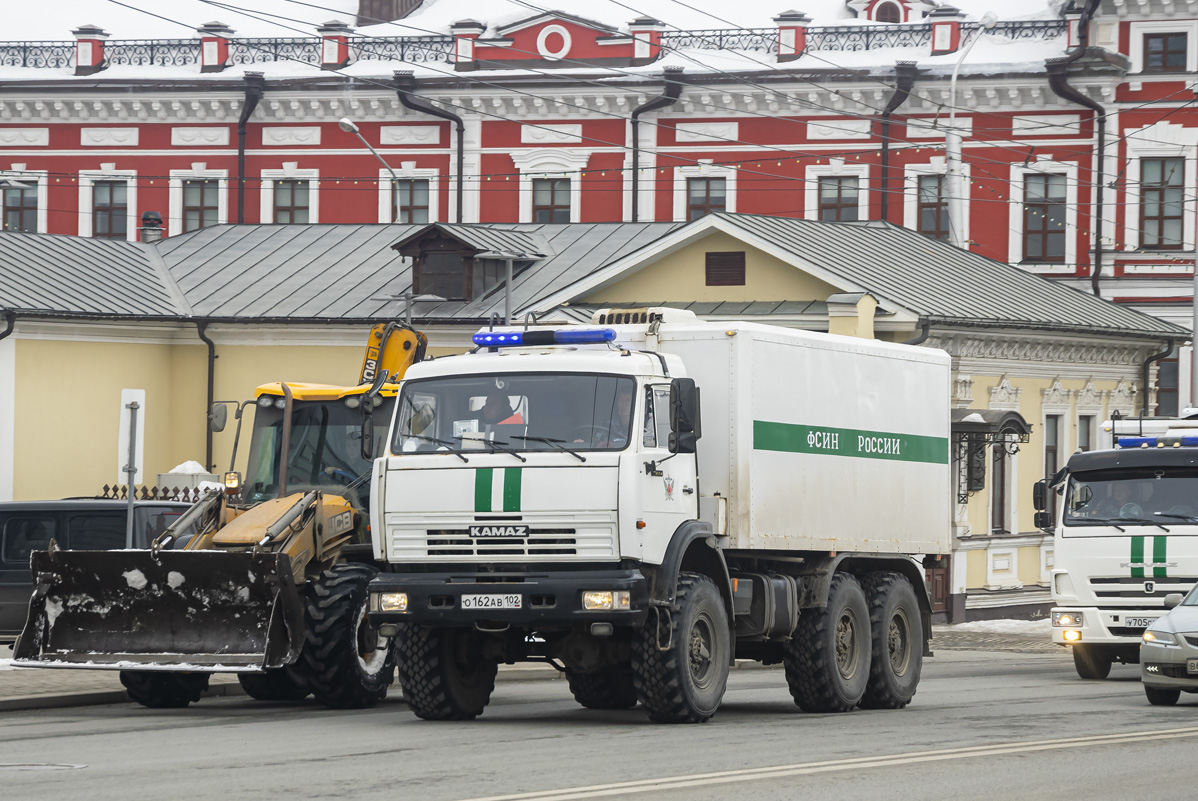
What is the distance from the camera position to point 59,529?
23391mm

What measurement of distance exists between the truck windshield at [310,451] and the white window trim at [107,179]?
35241 mm

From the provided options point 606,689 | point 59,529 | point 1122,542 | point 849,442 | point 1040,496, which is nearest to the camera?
point 849,442

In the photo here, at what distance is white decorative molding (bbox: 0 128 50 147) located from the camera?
172 feet

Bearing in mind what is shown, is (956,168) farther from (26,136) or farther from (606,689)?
(606,689)

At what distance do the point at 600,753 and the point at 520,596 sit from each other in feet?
6.25

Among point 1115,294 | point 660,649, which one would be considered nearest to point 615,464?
point 660,649

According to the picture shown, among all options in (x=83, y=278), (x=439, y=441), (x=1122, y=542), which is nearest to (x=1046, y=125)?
(x=83, y=278)

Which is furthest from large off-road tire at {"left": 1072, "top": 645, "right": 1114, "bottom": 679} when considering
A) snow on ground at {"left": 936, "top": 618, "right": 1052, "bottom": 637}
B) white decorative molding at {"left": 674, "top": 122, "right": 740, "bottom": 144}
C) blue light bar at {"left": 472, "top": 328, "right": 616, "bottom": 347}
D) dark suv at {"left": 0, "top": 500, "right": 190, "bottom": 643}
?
white decorative molding at {"left": 674, "top": 122, "right": 740, "bottom": 144}

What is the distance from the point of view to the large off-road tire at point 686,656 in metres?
14.9

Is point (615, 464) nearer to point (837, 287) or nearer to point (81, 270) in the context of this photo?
point (837, 287)

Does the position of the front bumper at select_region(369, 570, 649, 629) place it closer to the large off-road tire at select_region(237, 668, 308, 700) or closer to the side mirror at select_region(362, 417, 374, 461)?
the side mirror at select_region(362, 417, 374, 461)

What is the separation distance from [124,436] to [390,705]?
68.9 ft

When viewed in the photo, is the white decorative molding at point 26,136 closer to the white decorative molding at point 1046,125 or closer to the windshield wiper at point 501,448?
the white decorative molding at point 1046,125

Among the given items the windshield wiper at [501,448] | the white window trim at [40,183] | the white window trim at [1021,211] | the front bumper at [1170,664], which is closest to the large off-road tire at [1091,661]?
the front bumper at [1170,664]
